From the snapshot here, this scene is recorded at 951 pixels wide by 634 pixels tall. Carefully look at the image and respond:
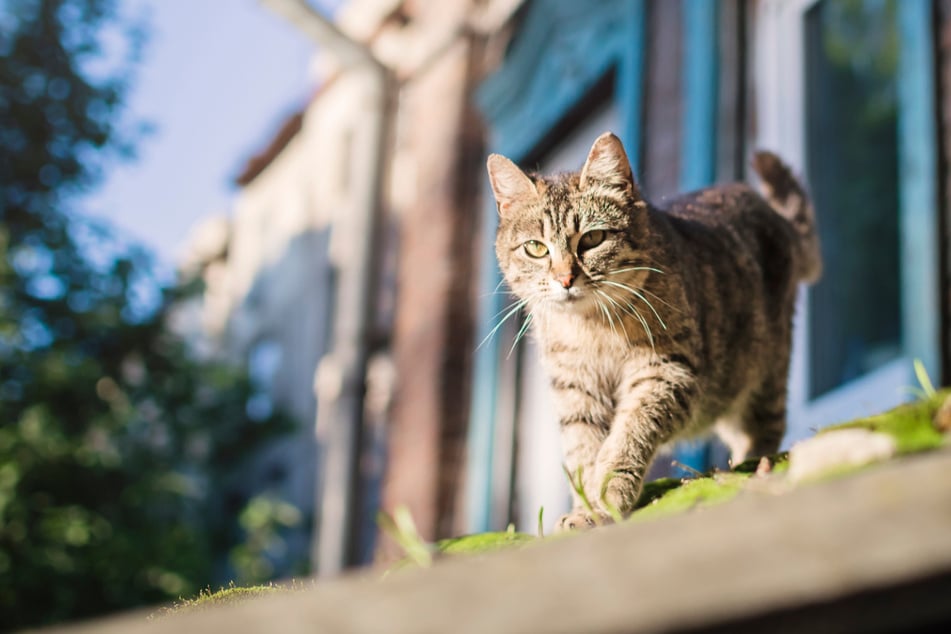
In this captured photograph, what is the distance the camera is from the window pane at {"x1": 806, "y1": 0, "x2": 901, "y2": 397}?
4758 mm

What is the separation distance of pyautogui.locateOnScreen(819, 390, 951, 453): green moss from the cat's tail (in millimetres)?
2042

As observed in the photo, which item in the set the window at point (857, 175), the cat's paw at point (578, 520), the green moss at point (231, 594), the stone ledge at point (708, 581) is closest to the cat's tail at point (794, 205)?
the window at point (857, 175)

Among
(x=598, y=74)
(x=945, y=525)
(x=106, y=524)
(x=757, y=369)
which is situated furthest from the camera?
(x=106, y=524)

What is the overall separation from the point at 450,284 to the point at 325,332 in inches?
206

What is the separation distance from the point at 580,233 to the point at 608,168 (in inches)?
6.2

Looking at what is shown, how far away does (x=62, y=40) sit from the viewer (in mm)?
11359

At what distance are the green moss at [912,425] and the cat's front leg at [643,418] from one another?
2.34ft

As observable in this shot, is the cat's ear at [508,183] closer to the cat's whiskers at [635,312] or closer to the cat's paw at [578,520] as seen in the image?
the cat's whiskers at [635,312]

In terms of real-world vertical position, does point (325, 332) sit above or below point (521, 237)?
above

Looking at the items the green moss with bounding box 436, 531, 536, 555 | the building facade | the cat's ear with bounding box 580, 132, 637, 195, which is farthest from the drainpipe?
the green moss with bounding box 436, 531, 536, 555

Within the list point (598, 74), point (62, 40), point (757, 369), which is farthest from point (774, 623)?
point (62, 40)

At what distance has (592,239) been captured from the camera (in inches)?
98.5

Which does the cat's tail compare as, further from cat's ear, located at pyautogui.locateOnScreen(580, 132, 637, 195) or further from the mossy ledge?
the mossy ledge

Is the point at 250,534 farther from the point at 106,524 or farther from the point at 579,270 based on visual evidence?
the point at 579,270
